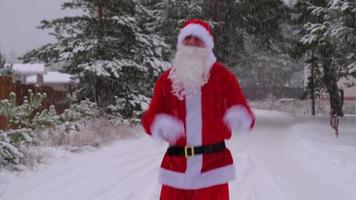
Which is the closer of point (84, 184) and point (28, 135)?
point (84, 184)

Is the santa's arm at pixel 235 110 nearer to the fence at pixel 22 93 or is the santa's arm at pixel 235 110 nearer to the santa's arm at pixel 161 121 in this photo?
the santa's arm at pixel 161 121

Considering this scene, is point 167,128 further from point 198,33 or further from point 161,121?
point 198,33

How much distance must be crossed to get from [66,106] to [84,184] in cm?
900

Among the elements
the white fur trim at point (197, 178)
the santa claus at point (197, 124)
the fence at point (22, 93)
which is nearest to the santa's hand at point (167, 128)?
the santa claus at point (197, 124)

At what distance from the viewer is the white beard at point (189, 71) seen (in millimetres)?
3676

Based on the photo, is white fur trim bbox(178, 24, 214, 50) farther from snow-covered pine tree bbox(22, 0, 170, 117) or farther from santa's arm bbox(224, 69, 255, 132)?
snow-covered pine tree bbox(22, 0, 170, 117)

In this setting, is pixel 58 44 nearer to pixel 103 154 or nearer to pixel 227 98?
pixel 103 154

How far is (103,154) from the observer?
9.22m

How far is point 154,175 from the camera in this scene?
7.32 metres

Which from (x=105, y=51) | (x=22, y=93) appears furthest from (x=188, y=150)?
(x=105, y=51)

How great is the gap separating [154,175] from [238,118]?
3955mm

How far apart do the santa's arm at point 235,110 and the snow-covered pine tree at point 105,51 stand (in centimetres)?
977

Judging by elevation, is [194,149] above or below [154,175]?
above

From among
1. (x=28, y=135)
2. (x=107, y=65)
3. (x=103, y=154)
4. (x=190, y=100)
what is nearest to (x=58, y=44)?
(x=107, y=65)
